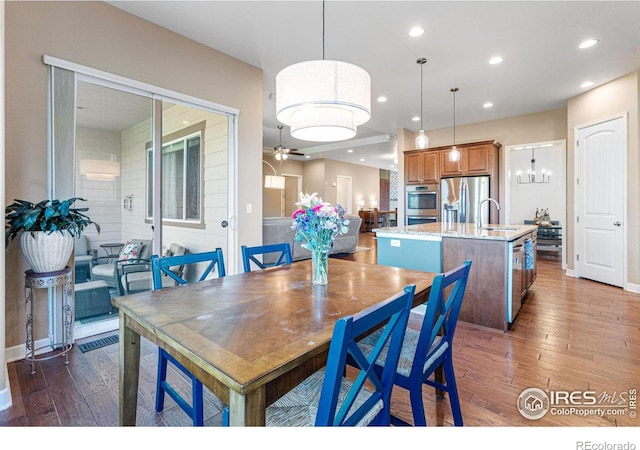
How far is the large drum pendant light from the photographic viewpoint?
Answer: 1.63m

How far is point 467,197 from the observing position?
239 inches

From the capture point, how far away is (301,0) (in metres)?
2.68

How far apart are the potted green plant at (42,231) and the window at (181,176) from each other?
0.96 metres

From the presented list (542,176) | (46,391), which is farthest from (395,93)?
(542,176)

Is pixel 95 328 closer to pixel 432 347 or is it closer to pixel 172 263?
pixel 172 263

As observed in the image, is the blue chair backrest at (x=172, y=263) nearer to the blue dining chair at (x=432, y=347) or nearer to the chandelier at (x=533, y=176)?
the blue dining chair at (x=432, y=347)

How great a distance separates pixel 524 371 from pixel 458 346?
49 cm

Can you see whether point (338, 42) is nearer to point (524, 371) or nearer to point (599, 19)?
point (599, 19)

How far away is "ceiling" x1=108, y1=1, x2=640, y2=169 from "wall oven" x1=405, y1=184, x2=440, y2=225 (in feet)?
6.61

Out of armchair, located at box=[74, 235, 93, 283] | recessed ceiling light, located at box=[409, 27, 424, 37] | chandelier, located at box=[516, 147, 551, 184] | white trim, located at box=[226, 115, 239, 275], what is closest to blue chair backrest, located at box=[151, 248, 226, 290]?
armchair, located at box=[74, 235, 93, 283]

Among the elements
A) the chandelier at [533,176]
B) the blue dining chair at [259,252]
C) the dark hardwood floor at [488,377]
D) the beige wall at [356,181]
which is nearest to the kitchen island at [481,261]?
the dark hardwood floor at [488,377]

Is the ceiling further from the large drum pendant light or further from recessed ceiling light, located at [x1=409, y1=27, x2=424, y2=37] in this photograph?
the large drum pendant light

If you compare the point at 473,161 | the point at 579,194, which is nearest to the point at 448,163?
the point at 473,161

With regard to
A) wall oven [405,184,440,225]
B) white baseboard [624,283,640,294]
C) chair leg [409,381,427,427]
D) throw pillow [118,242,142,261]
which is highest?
wall oven [405,184,440,225]
